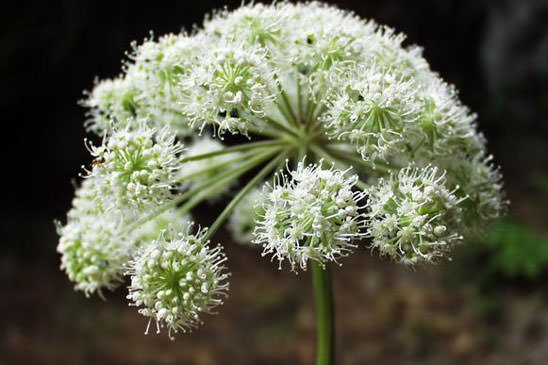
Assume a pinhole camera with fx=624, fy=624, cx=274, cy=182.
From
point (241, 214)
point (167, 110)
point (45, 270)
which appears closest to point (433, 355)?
point (241, 214)

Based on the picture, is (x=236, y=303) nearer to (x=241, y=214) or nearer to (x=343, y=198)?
(x=241, y=214)

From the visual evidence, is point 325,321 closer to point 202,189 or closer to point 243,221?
point 202,189

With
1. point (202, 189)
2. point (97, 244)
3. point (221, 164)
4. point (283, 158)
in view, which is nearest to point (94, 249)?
point (97, 244)

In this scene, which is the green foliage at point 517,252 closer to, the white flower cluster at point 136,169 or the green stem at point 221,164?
the green stem at point 221,164

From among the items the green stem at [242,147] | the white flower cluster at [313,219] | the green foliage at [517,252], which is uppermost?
the green foliage at [517,252]

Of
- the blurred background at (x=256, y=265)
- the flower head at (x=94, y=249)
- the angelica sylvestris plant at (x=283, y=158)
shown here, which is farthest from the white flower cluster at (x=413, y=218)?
the blurred background at (x=256, y=265)

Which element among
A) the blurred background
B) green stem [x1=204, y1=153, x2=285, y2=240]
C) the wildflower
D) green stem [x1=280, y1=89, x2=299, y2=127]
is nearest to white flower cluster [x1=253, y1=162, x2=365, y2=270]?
green stem [x1=204, y1=153, x2=285, y2=240]

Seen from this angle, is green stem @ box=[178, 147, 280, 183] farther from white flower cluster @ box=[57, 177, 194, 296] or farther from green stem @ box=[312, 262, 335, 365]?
green stem @ box=[312, 262, 335, 365]
